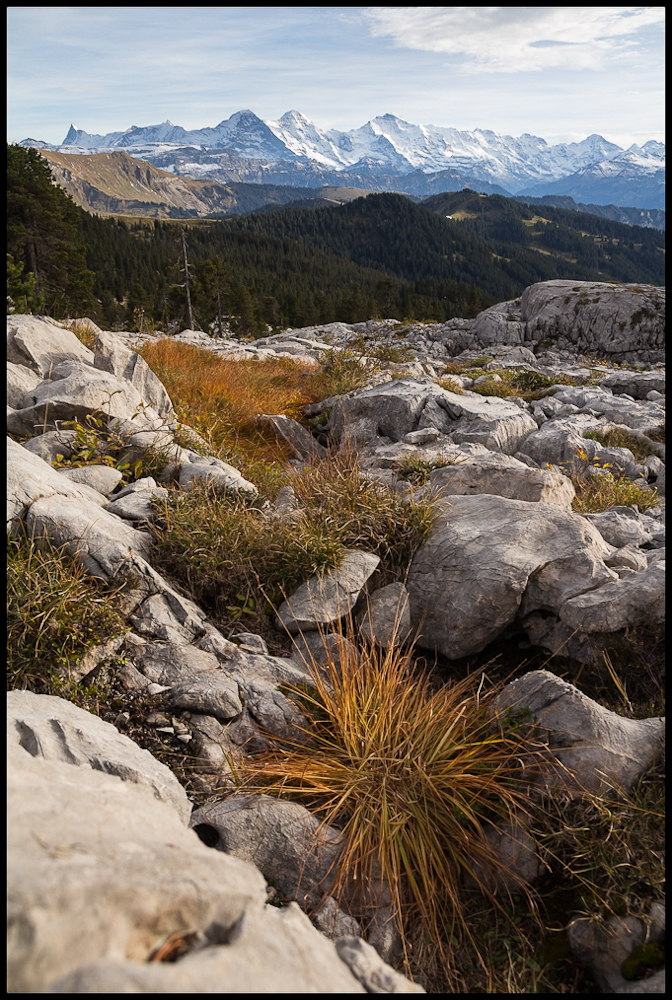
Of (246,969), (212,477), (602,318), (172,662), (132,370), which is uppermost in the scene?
(602,318)

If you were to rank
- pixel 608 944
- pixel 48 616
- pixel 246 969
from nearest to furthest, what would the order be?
pixel 246 969
pixel 608 944
pixel 48 616

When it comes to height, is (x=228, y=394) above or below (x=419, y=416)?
above

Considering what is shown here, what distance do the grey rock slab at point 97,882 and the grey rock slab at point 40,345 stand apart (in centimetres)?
773

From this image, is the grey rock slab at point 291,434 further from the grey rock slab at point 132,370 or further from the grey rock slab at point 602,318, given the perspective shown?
the grey rock slab at point 602,318

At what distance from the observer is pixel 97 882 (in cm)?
153

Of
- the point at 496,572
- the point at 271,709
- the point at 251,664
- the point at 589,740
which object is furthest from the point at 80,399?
the point at 589,740

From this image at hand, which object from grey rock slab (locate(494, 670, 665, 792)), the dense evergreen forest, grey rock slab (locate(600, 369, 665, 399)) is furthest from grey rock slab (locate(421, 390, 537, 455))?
grey rock slab (locate(600, 369, 665, 399))

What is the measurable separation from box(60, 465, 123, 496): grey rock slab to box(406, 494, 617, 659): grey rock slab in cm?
348

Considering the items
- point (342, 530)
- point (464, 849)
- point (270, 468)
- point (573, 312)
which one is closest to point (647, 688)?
point (464, 849)

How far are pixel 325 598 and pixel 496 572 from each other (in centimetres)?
157

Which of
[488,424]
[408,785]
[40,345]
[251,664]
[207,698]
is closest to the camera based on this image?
[408,785]

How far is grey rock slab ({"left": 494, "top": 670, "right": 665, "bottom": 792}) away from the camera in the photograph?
11.1 ft

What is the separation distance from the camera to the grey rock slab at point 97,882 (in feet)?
4.49

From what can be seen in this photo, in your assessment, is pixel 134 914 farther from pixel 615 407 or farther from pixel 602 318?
pixel 602 318
